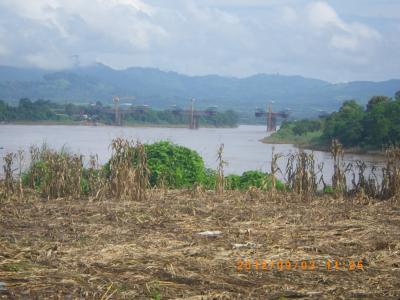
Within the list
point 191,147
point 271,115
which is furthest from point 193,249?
point 271,115

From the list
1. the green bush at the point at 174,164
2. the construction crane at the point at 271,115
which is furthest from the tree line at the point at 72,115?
the green bush at the point at 174,164

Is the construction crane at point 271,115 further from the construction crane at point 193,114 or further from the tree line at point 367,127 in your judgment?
the tree line at point 367,127

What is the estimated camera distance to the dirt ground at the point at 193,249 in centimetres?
648

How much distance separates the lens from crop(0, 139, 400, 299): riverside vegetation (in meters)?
6.61

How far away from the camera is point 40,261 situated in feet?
24.3

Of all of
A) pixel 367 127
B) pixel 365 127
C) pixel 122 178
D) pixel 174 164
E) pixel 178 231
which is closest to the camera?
pixel 178 231

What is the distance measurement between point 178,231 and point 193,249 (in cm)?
138

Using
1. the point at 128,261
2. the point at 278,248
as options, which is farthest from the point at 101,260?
the point at 278,248

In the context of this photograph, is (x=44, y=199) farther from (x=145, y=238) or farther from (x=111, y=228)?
(x=145, y=238)
